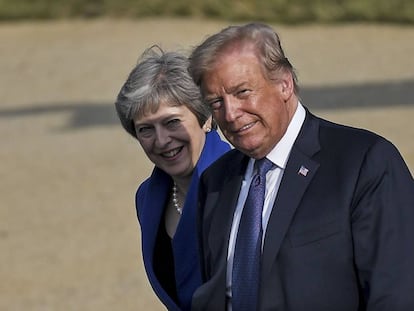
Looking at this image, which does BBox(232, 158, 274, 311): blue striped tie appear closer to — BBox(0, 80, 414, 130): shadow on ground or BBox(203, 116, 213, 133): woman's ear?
BBox(203, 116, 213, 133): woman's ear

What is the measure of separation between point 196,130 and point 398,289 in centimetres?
120

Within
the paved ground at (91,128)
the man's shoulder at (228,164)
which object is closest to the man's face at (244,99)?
the man's shoulder at (228,164)

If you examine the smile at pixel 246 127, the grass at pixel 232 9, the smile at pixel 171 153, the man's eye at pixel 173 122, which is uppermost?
the smile at pixel 246 127

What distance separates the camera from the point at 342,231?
Result: 3262 millimetres

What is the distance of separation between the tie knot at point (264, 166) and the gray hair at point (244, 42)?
236mm

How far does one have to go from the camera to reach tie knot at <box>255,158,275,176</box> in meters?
3.45

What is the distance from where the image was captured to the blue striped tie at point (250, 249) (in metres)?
3.35

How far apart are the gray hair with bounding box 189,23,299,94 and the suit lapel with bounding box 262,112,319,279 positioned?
196 millimetres

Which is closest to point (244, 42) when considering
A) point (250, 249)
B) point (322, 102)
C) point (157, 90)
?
point (250, 249)

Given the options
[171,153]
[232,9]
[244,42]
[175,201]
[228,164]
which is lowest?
[232,9]

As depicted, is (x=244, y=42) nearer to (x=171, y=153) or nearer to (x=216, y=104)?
(x=216, y=104)

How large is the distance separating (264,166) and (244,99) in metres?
0.22

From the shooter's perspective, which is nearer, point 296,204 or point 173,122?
point 296,204

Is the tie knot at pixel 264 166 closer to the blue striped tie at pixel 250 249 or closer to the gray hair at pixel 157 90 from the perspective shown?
the blue striped tie at pixel 250 249
